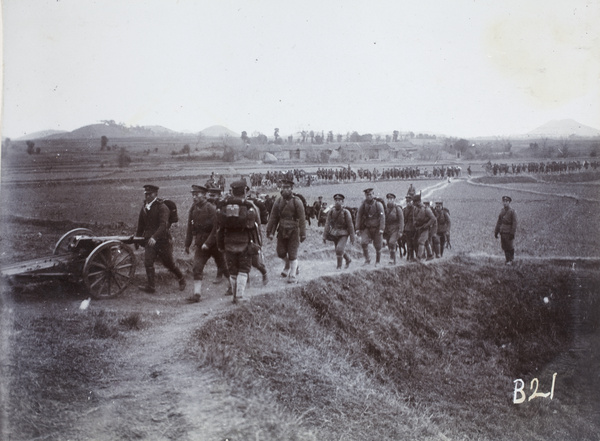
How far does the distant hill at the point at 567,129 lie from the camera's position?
302 inches

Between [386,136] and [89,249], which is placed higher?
[386,136]

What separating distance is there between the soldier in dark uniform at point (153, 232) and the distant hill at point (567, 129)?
21.0ft

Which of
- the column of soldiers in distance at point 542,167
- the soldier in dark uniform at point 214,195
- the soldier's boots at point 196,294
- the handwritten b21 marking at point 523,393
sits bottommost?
the handwritten b21 marking at point 523,393

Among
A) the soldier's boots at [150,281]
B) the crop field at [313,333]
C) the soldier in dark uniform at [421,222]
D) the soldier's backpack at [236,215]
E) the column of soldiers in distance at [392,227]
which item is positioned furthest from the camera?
the soldier in dark uniform at [421,222]

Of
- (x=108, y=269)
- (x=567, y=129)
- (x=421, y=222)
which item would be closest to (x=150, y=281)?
(x=108, y=269)

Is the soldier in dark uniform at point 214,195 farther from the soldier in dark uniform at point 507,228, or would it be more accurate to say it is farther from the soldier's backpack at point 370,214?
the soldier in dark uniform at point 507,228

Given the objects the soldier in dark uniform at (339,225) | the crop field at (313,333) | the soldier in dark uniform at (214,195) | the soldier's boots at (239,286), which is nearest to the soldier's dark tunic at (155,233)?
the crop field at (313,333)

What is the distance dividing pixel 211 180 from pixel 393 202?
3.69 m

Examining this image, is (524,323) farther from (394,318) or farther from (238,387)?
(238,387)

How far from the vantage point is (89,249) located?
6.15 m

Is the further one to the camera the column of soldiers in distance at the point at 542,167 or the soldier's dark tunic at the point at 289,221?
the column of soldiers in distance at the point at 542,167

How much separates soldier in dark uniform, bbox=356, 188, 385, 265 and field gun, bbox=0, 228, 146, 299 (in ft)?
13.7

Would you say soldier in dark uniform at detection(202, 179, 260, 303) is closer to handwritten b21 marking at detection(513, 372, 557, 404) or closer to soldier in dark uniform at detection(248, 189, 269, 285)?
soldier in dark uniform at detection(248, 189, 269, 285)

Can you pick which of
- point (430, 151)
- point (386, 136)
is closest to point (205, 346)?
point (386, 136)
